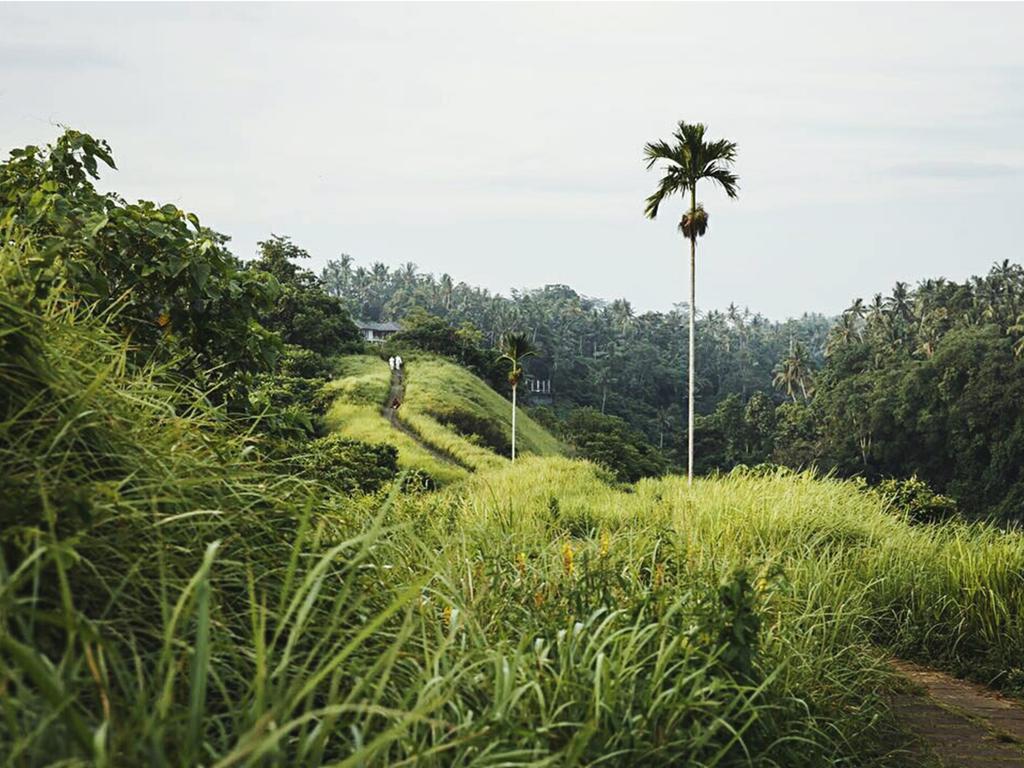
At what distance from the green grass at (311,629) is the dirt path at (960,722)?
0.20 metres

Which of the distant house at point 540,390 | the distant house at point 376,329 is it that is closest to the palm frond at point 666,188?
the distant house at point 540,390

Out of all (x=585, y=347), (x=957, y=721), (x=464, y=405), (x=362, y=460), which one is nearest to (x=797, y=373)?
(x=585, y=347)

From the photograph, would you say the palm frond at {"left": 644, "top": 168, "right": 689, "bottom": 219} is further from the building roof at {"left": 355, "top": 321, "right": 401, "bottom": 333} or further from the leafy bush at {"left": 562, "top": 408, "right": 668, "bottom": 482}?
the building roof at {"left": 355, "top": 321, "right": 401, "bottom": 333}

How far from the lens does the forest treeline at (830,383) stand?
4503cm

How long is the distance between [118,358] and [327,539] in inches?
29.4

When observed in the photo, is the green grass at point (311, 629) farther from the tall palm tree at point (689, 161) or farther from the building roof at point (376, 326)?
the building roof at point (376, 326)

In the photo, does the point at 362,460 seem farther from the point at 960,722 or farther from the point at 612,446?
the point at 612,446

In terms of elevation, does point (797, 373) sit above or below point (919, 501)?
above

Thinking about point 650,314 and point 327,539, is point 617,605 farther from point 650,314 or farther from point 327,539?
point 650,314

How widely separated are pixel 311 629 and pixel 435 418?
35493 mm

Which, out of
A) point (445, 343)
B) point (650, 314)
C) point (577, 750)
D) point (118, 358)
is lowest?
point (577, 750)

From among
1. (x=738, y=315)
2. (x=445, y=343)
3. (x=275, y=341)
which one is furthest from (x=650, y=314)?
(x=275, y=341)

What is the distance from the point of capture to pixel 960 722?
164 inches

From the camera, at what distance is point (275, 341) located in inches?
185
